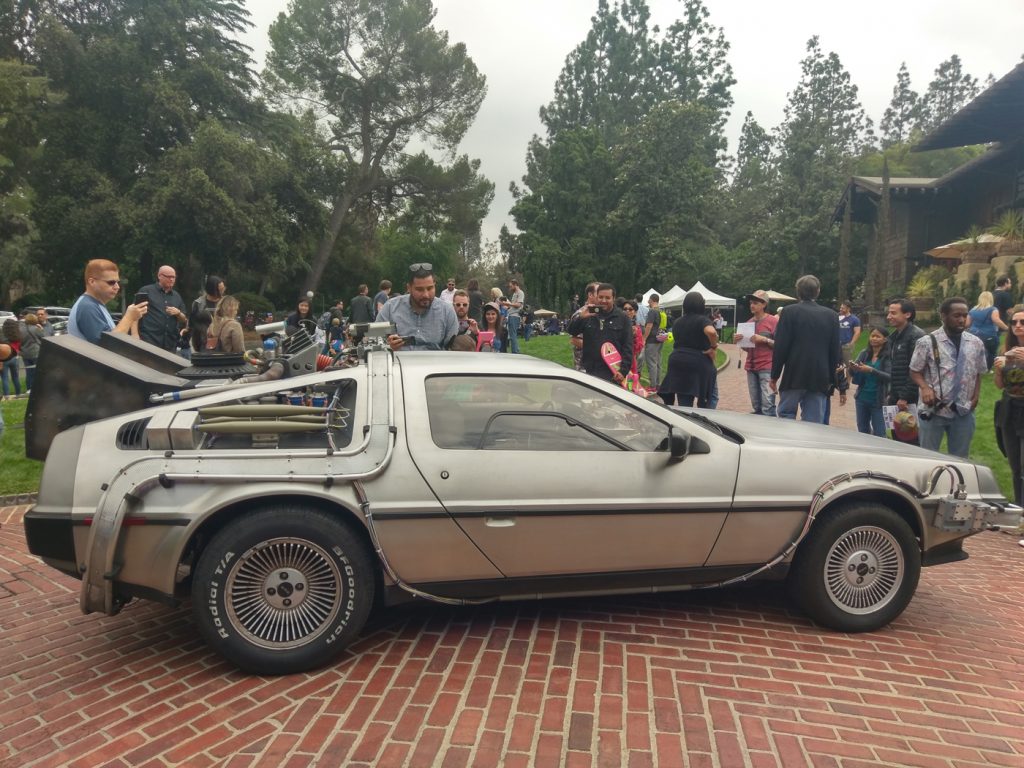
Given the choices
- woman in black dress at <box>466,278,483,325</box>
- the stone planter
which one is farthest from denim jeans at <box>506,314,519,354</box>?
the stone planter

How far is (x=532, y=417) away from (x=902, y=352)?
4409 mm

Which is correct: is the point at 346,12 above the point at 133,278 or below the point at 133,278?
above

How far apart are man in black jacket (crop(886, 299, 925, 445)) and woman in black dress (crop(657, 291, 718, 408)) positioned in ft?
5.27

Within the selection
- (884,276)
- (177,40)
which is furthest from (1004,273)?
(177,40)

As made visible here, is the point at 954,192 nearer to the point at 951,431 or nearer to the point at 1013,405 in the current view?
the point at 951,431

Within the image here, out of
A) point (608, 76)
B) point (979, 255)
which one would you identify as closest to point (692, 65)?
point (608, 76)

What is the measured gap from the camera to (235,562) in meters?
2.98

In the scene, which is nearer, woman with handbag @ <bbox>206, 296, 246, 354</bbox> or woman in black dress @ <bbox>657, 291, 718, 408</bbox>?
woman with handbag @ <bbox>206, 296, 246, 354</bbox>

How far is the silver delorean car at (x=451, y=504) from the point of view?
9.79ft

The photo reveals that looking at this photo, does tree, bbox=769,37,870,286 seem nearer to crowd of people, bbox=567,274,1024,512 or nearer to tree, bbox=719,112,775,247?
tree, bbox=719,112,775,247

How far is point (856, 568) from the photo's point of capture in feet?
11.7

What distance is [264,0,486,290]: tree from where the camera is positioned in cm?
3488

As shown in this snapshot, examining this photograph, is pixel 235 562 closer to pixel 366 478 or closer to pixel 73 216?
pixel 366 478

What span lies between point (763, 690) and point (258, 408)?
2630 mm
